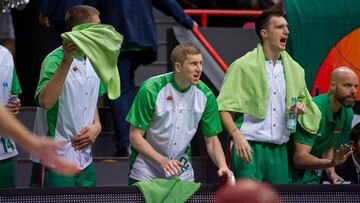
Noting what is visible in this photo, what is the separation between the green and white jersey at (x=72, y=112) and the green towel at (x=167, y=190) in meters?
0.69

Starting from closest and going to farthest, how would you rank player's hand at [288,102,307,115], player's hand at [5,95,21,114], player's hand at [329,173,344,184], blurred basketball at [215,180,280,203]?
1. blurred basketball at [215,180,280,203]
2. player's hand at [5,95,21,114]
3. player's hand at [288,102,307,115]
4. player's hand at [329,173,344,184]

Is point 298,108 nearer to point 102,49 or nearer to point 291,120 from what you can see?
point 291,120

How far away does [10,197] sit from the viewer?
22.7 ft

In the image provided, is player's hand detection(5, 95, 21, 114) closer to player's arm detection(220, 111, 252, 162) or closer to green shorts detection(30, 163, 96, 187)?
green shorts detection(30, 163, 96, 187)

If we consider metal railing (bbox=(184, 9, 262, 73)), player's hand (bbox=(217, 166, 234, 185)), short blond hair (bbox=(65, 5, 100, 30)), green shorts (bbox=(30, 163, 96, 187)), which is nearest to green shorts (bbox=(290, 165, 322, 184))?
player's hand (bbox=(217, 166, 234, 185))

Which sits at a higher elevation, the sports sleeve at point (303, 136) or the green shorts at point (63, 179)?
the sports sleeve at point (303, 136)

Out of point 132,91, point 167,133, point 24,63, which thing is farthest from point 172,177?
point 24,63

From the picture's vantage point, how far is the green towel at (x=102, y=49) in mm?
7301

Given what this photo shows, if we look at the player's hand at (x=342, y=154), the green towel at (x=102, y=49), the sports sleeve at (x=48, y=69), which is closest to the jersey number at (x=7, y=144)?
the sports sleeve at (x=48, y=69)

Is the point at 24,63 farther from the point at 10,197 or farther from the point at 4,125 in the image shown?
the point at 4,125

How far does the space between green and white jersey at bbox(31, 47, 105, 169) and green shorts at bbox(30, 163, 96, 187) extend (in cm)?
A: 6

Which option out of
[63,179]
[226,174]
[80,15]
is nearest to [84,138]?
[63,179]

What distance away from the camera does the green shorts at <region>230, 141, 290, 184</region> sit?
318 inches

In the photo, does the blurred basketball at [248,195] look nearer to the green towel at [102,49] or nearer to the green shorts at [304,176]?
the green towel at [102,49]
